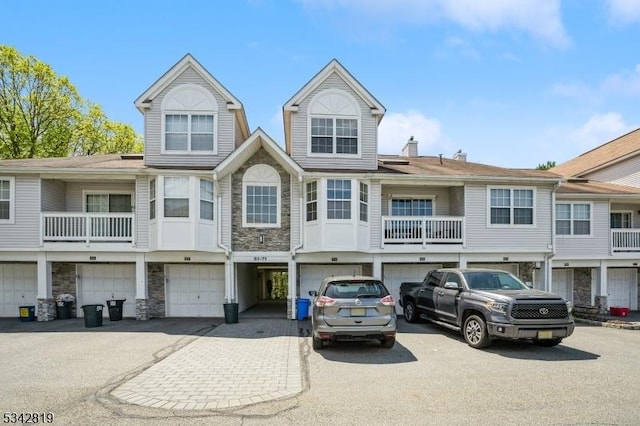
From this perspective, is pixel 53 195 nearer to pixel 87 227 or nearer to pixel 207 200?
pixel 87 227

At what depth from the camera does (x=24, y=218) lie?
47.4ft

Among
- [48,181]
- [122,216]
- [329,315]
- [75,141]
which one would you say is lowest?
[329,315]

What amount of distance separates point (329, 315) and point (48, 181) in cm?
1270

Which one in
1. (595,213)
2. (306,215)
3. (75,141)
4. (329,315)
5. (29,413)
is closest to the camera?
(29,413)

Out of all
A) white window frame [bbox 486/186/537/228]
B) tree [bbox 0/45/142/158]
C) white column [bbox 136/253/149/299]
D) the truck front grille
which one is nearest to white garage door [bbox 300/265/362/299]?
white column [bbox 136/253/149/299]

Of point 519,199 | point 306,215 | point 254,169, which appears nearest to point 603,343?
point 519,199

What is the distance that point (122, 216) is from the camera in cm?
1461


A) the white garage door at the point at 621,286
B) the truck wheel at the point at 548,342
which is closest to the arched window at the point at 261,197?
the truck wheel at the point at 548,342

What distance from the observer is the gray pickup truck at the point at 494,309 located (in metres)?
9.12

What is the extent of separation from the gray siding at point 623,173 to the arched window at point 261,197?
18.6m

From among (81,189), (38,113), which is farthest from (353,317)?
(38,113)

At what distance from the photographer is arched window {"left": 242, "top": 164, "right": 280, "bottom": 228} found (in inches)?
599

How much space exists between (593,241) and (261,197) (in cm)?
1460

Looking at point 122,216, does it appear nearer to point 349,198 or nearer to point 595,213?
point 349,198
